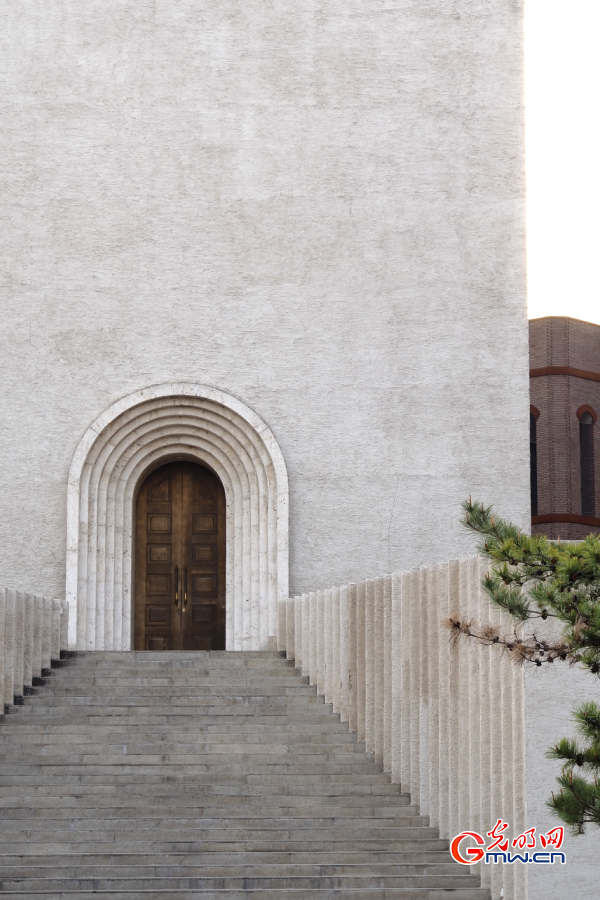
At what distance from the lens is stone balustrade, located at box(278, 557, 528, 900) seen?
7.30 meters

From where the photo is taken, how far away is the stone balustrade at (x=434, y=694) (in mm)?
7305

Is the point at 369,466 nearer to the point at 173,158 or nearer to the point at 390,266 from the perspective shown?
the point at 390,266

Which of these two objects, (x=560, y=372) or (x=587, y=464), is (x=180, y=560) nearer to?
(x=560, y=372)

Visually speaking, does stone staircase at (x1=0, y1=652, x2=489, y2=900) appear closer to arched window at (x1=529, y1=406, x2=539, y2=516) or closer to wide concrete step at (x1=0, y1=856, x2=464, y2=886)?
wide concrete step at (x1=0, y1=856, x2=464, y2=886)

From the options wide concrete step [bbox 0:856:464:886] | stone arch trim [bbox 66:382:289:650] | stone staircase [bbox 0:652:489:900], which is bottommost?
wide concrete step [bbox 0:856:464:886]

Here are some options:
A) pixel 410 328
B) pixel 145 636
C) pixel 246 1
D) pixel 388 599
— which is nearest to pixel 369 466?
pixel 410 328

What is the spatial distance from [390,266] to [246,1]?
363 centimetres

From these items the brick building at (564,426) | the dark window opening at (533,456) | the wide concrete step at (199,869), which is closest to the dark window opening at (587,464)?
the brick building at (564,426)

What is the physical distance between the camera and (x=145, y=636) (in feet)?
46.5

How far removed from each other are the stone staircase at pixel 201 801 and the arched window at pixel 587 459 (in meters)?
9.61

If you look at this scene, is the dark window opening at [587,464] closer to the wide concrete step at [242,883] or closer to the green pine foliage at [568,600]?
the wide concrete step at [242,883]

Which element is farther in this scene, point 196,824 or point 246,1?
point 246,1

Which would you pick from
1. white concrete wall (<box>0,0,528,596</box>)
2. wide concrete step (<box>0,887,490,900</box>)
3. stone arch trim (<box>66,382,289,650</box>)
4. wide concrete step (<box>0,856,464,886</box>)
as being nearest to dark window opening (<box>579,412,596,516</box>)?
white concrete wall (<box>0,0,528,596</box>)

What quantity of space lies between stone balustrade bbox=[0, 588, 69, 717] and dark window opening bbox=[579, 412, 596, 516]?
32.7ft
